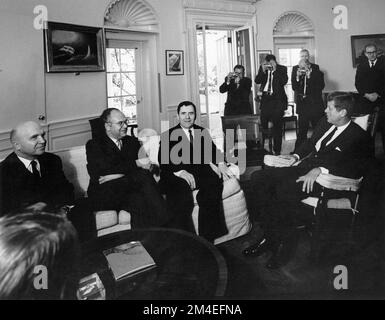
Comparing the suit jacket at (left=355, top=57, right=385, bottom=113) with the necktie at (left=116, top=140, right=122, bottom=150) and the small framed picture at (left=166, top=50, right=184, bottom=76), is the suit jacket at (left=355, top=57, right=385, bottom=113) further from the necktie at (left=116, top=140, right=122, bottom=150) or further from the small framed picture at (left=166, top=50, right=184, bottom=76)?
the necktie at (left=116, top=140, right=122, bottom=150)

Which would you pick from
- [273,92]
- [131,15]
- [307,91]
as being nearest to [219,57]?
[273,92]

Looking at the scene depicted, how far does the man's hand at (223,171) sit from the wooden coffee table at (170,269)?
1.04 meters

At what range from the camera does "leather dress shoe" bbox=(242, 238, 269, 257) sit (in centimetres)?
229

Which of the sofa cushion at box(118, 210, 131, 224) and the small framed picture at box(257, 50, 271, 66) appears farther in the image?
the small framed picture at box(257, 50, 271, 66)

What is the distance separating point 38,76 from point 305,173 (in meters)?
3.04

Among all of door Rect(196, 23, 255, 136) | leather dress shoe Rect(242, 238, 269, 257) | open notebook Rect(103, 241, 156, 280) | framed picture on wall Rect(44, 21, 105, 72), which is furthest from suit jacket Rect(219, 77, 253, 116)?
open notebook Rect(103, 241, 156, 280)

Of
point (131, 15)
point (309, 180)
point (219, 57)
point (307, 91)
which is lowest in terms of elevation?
point (309, 180)

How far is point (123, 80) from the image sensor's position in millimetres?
5277

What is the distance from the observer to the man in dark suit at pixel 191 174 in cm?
244

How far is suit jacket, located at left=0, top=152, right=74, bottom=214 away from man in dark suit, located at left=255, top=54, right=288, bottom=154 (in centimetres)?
Answer: 337

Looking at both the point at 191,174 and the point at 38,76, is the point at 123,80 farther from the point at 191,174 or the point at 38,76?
the point at 191,174

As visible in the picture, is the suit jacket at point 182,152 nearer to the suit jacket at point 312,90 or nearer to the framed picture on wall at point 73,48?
the framed picture on wall at point 73,48
